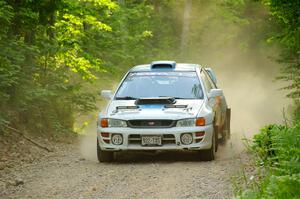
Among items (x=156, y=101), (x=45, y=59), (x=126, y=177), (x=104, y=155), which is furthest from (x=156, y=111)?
(x=45, y=59)

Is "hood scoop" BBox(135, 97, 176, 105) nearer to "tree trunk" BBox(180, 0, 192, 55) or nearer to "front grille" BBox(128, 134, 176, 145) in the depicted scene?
"front grille" BBox(128, 134, 176, 145)

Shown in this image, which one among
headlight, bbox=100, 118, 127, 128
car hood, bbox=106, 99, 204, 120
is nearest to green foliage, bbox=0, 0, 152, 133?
headlight, bbox=100, 118, 127, 128

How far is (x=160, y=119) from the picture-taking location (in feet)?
39.7

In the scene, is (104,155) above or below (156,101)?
below

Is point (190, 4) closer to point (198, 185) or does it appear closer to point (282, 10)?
point (282, 10)

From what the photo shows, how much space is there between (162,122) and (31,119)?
6.51 m

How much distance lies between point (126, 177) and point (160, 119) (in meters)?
1.88

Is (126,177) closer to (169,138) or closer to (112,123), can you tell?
(169,138)

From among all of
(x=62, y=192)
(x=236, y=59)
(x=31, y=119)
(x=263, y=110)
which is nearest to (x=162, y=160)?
(x=62, y=192)

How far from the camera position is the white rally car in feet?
39.7

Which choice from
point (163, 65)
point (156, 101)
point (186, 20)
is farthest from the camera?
point (186, 20)

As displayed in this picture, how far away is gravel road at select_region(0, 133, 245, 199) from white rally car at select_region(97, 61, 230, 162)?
33 cm

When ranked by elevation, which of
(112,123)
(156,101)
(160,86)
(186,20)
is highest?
(186,20)

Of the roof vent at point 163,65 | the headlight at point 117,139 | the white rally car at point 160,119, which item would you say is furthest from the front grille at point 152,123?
the roof vent at point 163,65
